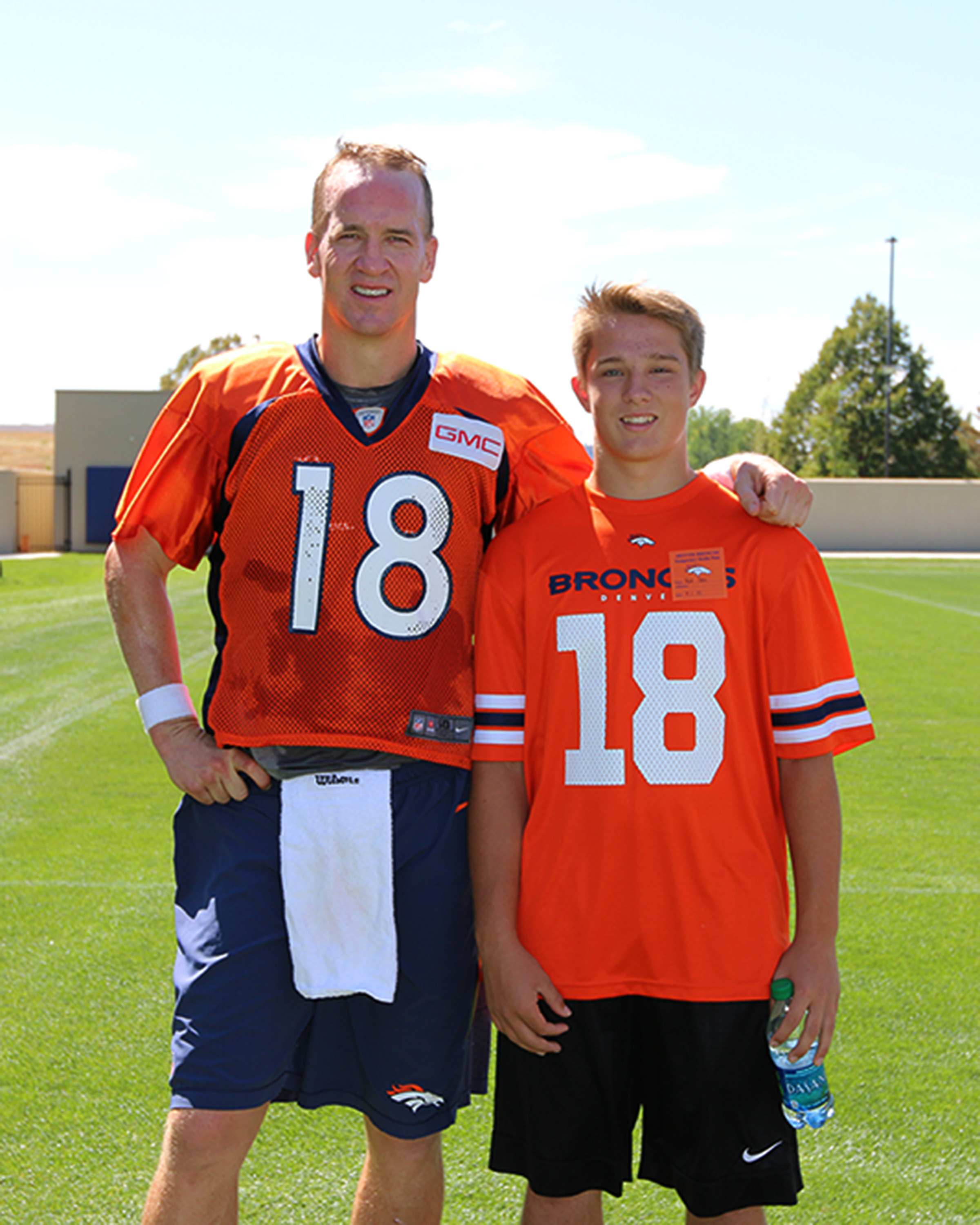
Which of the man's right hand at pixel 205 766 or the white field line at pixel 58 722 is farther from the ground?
the man's right hand at pixel 205 766

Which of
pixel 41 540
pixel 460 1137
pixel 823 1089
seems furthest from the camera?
pixel 41 540

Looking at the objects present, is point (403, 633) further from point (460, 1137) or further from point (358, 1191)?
point (460, 1137)

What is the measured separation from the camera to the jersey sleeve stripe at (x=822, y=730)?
6.77 feet

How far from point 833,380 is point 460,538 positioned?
50565 mm

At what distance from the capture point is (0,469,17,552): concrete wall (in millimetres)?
30031

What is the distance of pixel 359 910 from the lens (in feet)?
7.02

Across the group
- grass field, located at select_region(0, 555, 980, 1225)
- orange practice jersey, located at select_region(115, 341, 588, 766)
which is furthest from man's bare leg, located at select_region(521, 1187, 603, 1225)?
orange practice jersey, located at select_region(115, 341, 588, 766)

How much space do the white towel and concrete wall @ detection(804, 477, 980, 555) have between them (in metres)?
36.3

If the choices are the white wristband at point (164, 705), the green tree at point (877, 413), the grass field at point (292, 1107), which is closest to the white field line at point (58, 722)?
the grass field at point (292, 1107)

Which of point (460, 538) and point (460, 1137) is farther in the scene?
point (460, 1137)

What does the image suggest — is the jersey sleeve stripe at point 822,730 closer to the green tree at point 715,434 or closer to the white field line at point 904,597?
the white field line at point 904,597

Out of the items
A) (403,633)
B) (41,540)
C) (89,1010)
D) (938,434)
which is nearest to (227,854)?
(403,633)

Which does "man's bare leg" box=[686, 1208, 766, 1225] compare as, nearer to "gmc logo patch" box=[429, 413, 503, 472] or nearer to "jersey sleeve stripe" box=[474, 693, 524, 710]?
"jersey sleeve stripe" box=[474, 693, 524, 710]

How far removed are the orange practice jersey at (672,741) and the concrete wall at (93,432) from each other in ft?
110
